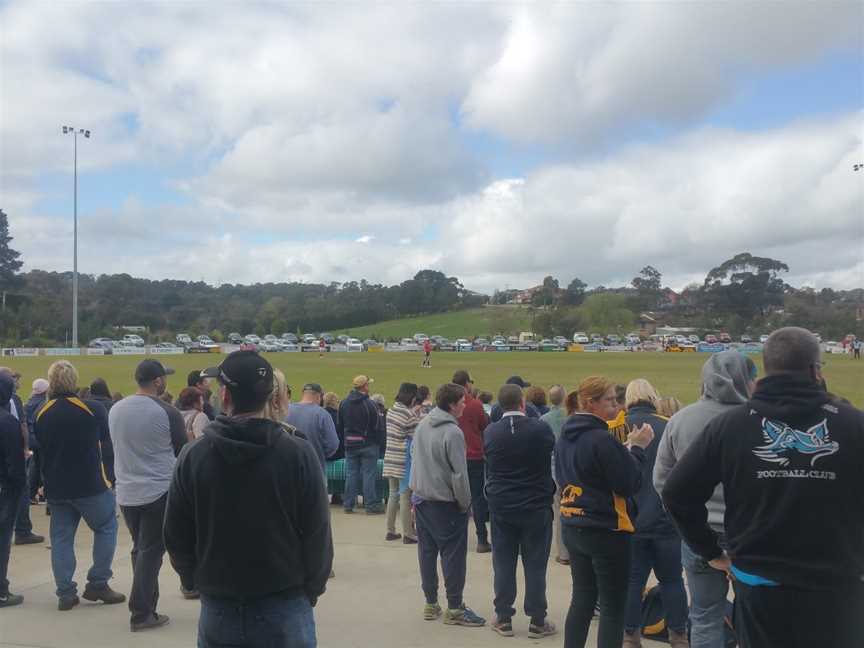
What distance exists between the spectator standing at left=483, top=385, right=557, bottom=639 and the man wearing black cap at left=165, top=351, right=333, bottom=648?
2.79 m

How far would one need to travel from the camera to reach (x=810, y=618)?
269cm

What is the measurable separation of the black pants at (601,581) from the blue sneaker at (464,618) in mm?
1330

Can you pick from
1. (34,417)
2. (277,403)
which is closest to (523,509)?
(277,403)

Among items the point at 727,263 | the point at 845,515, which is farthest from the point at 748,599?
the point at 727,263

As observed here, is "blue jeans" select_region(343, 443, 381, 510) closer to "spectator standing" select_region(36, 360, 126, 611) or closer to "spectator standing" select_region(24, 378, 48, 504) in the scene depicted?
"spectator standing" select_region(24, 378, 48, 504)

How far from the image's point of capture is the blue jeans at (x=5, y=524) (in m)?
6.27

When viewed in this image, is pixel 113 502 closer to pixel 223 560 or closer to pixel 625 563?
pixel 223 560

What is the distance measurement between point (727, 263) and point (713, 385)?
133 metres

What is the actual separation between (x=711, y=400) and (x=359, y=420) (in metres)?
6.11

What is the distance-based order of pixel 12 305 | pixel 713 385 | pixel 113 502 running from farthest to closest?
1. pixel 12 305
2. pixel 113 502
3. pixel 713 385

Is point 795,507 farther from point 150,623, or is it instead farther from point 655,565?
point 150,623

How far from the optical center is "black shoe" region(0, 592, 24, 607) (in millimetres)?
6258

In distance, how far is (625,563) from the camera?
4605 mm

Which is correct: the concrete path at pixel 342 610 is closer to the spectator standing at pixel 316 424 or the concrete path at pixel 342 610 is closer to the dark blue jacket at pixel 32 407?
the spectator standing at pixel 316 424
